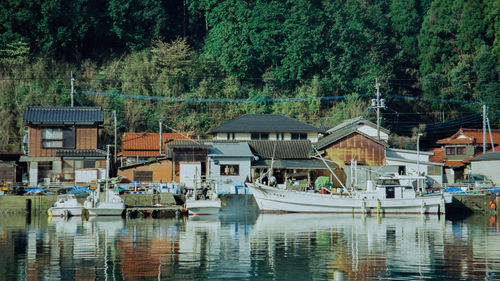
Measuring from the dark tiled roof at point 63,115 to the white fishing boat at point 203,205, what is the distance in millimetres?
12953

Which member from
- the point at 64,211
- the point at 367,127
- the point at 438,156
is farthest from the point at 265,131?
the point at 64,211

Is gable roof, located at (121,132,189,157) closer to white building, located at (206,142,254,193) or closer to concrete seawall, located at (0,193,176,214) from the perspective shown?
white building, located at (206,142,254,193)

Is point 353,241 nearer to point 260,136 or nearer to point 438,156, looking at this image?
point 260,136

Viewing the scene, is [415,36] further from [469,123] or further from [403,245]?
[403,245]

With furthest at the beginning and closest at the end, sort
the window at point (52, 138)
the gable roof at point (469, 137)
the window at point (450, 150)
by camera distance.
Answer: the window at point (450, 150) → the gable roof at point (469, 137) → the window at point (52, 138)

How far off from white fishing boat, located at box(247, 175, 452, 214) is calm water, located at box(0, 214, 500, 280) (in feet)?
10.2

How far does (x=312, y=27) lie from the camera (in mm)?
74688

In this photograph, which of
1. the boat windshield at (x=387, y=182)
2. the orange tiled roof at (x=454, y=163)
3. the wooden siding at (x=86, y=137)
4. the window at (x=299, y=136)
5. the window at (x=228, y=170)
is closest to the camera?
the boat windshield at (x=387, y=182)

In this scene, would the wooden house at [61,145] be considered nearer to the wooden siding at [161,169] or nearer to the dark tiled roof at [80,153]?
the dark tiled roof at [80,153]

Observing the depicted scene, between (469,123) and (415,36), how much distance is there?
14.3m

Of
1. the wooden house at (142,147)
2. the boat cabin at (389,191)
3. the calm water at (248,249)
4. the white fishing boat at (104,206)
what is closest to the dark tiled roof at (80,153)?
the wooden house at (142,147)

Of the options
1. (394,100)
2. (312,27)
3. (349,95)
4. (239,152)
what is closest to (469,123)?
(394,100)

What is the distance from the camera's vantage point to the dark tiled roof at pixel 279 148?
189 feet

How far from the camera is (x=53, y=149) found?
51594 mm
